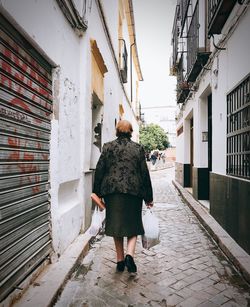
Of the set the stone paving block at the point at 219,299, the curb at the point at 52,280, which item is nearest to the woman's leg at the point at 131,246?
the curb at the point at 52,280

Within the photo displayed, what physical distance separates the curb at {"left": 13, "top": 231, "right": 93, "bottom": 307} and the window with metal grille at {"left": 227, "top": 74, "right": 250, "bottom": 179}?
8.56 feet

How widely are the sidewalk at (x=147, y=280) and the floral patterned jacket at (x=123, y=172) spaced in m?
0.96

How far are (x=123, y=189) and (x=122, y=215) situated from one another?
0.32 meters

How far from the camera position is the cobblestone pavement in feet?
11.1

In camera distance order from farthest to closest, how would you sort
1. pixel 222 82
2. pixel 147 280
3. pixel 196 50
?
pixel 196 50 → pixel 222 82 → pixel 147 280

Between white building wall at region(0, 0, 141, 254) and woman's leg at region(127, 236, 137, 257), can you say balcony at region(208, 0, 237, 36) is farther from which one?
woman's leg at region(127, 236, 137, 257)

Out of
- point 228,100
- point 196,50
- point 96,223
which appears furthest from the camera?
point 196,50

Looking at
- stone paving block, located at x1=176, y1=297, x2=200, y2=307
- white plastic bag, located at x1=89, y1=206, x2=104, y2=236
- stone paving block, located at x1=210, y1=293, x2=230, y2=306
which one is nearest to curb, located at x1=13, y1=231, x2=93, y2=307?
white plastic bag, located at x1=89, y1=206, x2=104, y2=236

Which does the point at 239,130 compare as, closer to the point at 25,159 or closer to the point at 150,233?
the point at 150,233

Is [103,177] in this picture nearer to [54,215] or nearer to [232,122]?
[54,215]

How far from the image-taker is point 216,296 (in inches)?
138

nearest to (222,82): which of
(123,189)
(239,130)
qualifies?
(239,130)

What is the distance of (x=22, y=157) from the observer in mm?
3363

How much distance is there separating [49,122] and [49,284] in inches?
73.5
